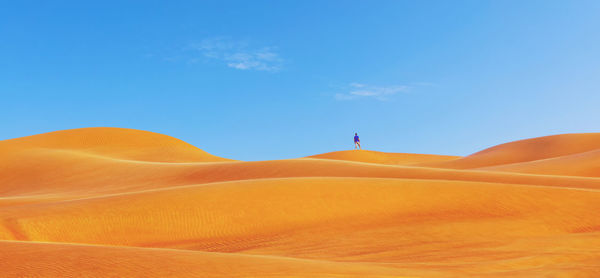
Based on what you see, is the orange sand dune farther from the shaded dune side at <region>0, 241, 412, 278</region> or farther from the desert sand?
the shaded dune side at <region>0, 241, 412, 278</region>

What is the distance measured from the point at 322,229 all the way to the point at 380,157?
1964 inches

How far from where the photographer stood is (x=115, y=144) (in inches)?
1828

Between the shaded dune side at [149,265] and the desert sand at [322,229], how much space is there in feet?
0.07

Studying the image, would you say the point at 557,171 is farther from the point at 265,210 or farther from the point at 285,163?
the point at 265,210

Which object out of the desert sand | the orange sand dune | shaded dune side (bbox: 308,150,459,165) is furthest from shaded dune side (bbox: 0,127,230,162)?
the orange sand dune

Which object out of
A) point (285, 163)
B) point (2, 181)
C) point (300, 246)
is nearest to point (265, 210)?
point (300, 246)

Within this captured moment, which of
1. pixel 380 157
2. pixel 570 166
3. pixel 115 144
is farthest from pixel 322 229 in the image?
pixel 380 157

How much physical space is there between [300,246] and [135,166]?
22.1 metres

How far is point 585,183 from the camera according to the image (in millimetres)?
18516

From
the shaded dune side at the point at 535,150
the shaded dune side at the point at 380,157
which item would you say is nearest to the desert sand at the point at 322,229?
the shaded dune side at the point at 535,150

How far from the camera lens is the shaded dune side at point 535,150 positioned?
47.0m

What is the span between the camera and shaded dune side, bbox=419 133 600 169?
154ft

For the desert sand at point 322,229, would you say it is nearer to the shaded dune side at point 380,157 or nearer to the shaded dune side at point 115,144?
the shaded dune side at point 115,144

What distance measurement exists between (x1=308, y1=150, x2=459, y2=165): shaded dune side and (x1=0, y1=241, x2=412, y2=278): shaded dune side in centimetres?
4915
